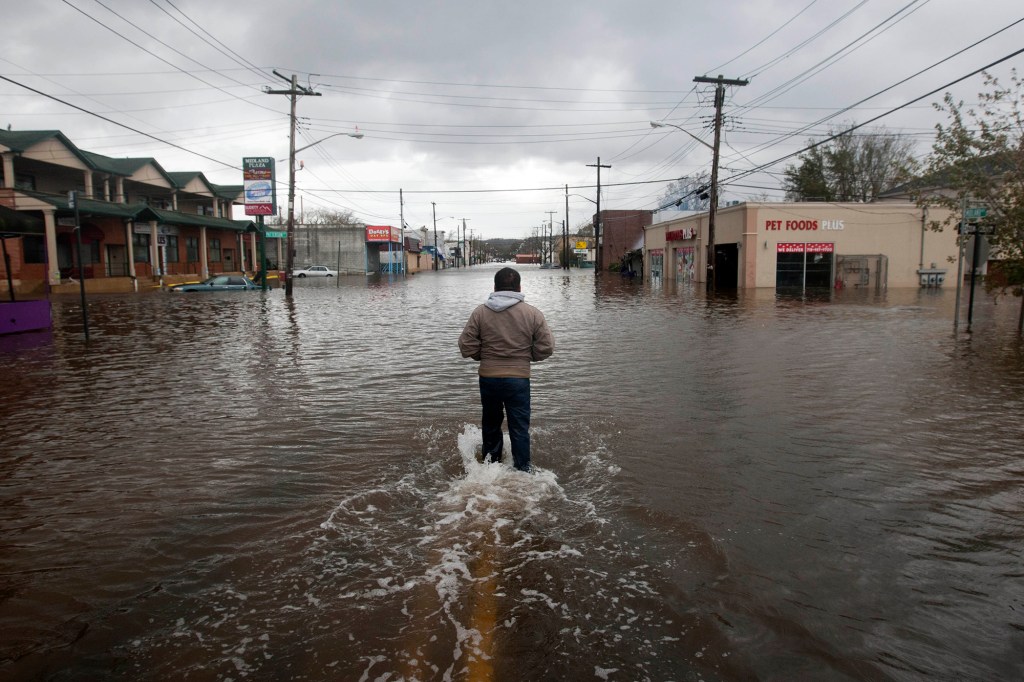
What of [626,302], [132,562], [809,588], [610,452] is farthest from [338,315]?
[809,588]

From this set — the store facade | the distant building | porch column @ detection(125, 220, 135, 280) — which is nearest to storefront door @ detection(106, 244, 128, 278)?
porch column @ detection(125, 220, 135, 280)

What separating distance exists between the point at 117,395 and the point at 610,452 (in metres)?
7.19

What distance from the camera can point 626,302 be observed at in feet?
95.9

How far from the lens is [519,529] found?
489 centimetres

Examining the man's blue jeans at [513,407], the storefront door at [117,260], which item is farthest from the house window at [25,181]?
the man's blue jeans at [513,407]

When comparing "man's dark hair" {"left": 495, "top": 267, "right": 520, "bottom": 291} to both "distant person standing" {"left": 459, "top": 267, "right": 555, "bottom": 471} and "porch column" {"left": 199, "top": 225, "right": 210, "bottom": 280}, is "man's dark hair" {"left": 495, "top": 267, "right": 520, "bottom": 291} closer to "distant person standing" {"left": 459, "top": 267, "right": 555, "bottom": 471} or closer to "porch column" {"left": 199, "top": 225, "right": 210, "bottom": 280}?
"distant person standing" {"left": 459, "top": 267, "right": 555, "bottom": 471}

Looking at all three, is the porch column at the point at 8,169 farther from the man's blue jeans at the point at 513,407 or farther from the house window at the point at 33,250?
the man's blue jeans at the point at 513,407

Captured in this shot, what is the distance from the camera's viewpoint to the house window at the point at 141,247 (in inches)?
1804

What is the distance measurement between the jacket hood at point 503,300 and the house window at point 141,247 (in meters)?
46.2

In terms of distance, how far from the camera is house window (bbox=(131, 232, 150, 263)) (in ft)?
150

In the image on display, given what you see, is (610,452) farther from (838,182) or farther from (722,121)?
(838,182)

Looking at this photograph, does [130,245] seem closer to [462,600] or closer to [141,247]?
[141,247]

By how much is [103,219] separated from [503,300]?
4385 centimetres

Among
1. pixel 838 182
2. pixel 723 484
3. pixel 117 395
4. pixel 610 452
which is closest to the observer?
pixel 723 484
